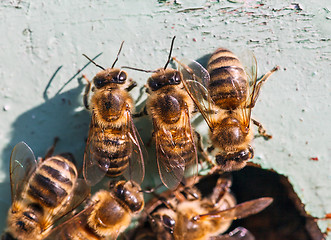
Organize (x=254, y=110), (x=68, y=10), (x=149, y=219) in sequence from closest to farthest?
(x=68, y=10), (x=254, y=110), (x=149, y=219)

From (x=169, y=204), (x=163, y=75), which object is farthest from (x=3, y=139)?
(x=169, y=204)

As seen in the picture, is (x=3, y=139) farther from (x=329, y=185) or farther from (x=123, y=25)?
(x=329, y=185)

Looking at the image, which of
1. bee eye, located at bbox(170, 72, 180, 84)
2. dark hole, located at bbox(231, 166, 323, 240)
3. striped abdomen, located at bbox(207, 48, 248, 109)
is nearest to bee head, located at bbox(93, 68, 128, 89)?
bee eye, located at bbox(170, 72, 180, 84)

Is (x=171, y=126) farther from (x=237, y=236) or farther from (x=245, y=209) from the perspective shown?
(x=237, y=236)

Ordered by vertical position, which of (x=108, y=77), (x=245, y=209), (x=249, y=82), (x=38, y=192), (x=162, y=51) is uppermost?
(x=162, y=51)

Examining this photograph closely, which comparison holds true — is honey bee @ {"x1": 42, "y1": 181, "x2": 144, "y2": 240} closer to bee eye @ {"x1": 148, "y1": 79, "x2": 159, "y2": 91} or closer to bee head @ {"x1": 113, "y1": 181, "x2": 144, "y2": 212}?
bee head @ {"x1": 113, "y1": 181, "x2": 144, "y2": 212}

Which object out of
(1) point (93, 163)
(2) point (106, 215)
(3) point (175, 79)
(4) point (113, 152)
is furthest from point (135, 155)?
(3) point (175, 79)
